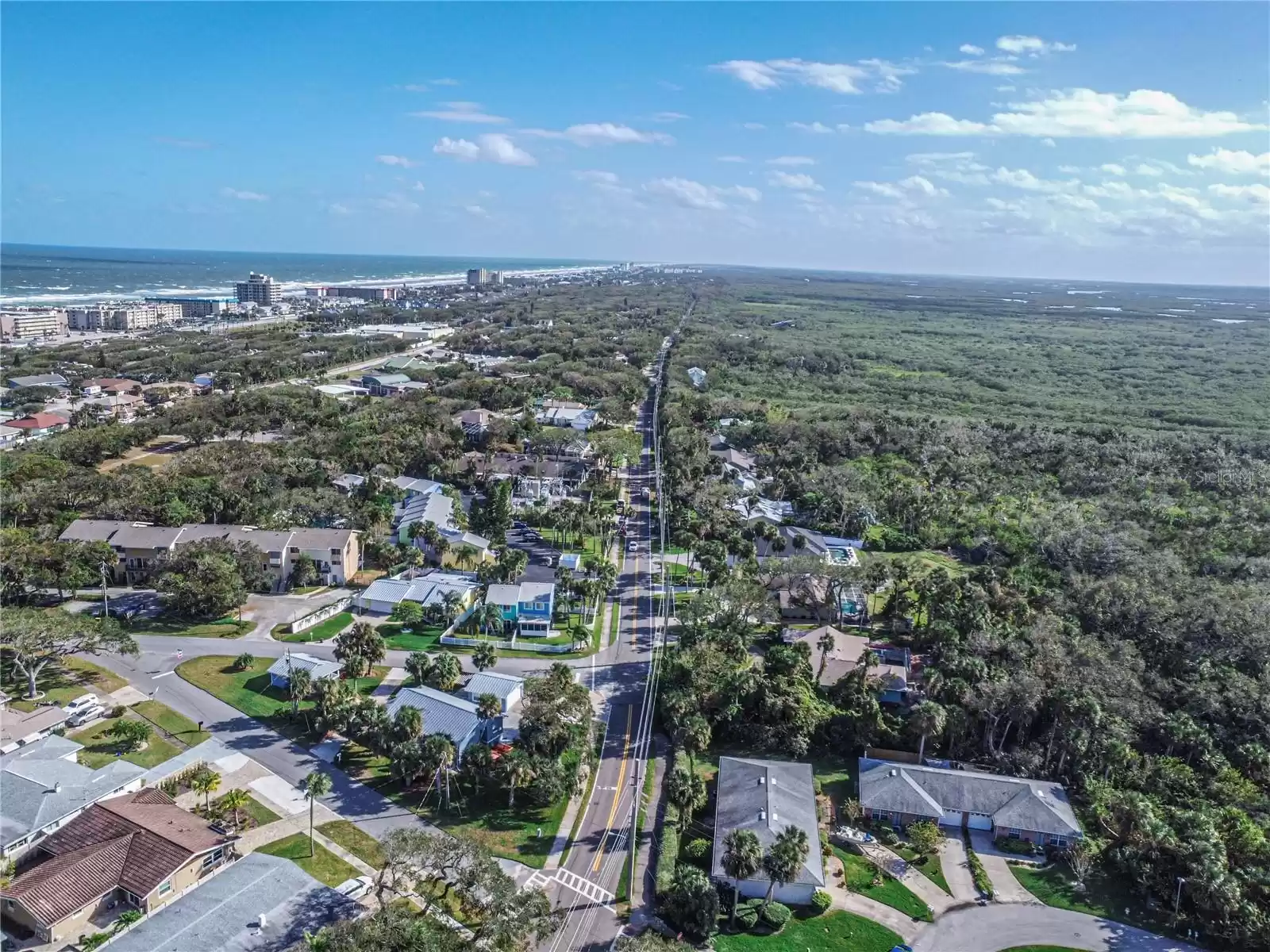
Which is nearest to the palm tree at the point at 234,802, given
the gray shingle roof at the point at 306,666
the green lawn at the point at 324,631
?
the gray shingle roof at the point at 306,666

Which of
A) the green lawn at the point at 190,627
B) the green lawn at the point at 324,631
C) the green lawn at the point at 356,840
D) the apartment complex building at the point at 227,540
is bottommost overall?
the green lawn at the point at 356,840

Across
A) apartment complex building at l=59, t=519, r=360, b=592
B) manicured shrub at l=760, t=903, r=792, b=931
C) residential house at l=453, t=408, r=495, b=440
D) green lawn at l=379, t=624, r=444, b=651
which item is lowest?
manicured shrub at l=760, t=903, r=792, b=931

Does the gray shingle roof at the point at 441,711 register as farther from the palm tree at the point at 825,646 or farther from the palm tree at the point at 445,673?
the palm tree at the point at 825,646

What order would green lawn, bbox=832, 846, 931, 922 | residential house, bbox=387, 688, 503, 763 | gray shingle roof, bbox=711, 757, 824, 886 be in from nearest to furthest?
green lawn, bbox=832, 846, 931, 922, gray shingle roof, bbox=711, 757, 824, 886, residential house, bbox=387, 688, 503, 763

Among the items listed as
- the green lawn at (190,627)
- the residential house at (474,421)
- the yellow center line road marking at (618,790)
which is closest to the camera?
the yellow center line road marking at (618,790)

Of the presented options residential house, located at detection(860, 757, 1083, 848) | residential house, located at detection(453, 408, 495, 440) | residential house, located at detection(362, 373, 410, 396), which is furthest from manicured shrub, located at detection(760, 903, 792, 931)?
residential house, located at detection(362, 373, 410, 396)

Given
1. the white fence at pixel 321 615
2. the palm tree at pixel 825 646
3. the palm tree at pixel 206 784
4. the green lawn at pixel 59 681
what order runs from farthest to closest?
1. the white fence at pixel 321 615
2. the palm tree at pixel 825 646
3. the green lawn at pixel 59 681
4. the palm tree at pixel 206 784

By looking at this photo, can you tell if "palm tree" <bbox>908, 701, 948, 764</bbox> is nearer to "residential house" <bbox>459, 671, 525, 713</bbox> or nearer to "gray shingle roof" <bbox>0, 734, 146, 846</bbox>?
"residential house" <bbox>459, 671, 525, 713</bbox>
